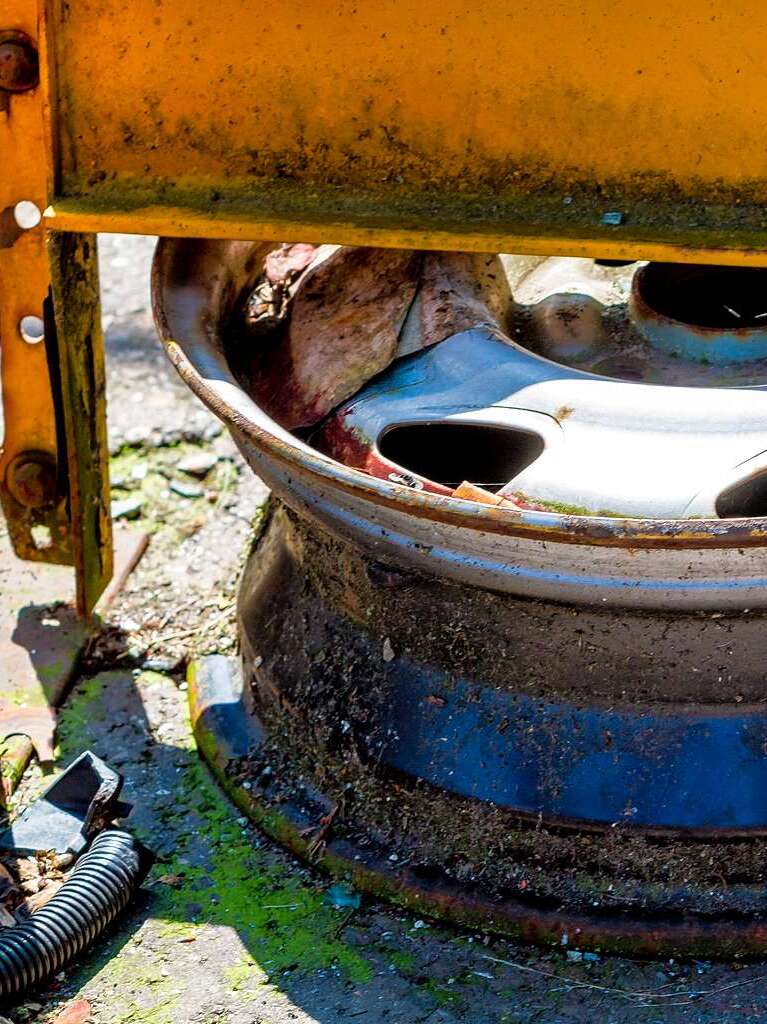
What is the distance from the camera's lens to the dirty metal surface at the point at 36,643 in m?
2.98

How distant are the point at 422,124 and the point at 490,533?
0.76m

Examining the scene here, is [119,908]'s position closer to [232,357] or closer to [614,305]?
[232,357]

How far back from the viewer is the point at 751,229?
94.7 inches

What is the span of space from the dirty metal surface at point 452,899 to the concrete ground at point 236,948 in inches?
1.2

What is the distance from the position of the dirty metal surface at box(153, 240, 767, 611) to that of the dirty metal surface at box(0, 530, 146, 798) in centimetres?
79

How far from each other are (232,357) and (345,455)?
1.46 feet

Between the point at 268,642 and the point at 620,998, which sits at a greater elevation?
the point at 268,642

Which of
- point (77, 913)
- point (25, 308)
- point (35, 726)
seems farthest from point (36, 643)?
point (77, 913)

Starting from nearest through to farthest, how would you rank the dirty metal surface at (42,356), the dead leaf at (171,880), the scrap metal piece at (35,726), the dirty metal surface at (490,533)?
1. the dirty metal surface at (490,533)
2. the dead leaf at (171,880)
3. the dirty metal surface at (42,356)
4. the scrap metal piece at (35,726)

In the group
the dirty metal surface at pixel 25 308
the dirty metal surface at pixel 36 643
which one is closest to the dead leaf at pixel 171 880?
the dirty metal surface at pixel 36 643

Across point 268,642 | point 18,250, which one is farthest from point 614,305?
point 18,250

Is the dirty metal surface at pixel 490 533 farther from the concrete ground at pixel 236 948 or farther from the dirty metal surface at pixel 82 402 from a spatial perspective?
the concrete ground at pixel 236 948

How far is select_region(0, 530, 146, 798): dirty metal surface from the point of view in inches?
117

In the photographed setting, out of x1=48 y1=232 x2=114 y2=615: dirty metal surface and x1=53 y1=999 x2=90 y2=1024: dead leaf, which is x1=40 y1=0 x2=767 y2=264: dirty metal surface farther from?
x1=53 y1=999 x2=90 y2=1024: dead leaf
